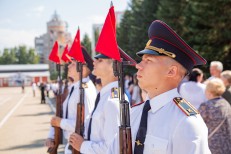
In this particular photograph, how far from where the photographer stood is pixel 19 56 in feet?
407

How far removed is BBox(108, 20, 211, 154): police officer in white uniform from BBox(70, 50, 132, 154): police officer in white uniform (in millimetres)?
535

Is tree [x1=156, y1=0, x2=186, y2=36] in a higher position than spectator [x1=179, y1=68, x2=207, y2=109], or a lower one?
higher

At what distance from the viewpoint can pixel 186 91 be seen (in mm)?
6008

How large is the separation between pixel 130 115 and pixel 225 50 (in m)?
15.6

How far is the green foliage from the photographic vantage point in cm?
11969

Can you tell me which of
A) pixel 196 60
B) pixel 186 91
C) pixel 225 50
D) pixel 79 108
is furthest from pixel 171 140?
pixel 225 50

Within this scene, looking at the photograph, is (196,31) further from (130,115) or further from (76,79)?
(130,115)

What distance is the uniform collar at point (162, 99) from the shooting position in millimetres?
2082

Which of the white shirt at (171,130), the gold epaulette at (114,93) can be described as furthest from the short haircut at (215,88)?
the white shirt at (171,130)

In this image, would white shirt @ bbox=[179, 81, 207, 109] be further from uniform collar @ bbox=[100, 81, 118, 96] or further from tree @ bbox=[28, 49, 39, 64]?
tree @ bbox=[28, 49, 39, 64]

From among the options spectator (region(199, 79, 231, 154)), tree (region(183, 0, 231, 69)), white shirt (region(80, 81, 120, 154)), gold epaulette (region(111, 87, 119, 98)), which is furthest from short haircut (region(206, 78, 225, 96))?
tree (region(183, 0, 231, 69))

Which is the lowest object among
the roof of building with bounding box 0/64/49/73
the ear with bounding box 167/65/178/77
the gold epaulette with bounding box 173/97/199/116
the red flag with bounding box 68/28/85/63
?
the roof of building with bounding box 0/64/49/73

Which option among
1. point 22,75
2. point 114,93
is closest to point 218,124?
point 114,93

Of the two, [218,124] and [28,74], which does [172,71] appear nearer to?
[218,124]
